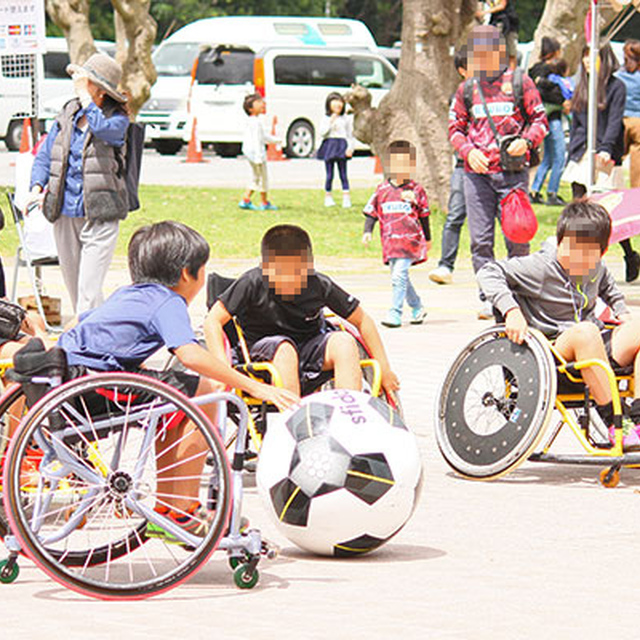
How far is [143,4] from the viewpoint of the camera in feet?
83.5

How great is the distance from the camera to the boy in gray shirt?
7.39 metres

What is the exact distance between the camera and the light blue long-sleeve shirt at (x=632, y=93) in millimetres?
16422

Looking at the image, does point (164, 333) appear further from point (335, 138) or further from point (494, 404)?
point (335, 138)

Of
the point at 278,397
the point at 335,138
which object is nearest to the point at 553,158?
the point at 335,138

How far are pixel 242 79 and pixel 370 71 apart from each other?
3224mm

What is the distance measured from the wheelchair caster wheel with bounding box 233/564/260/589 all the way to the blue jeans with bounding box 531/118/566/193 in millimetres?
18356

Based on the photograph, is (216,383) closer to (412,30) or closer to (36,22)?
(36,22)

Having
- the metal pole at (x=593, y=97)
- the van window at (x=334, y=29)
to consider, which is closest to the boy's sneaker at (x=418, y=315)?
the metal pole at (x=593, y=97)

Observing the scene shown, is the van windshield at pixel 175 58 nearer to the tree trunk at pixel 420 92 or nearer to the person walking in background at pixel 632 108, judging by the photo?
the tree trunk at pixel 420 92

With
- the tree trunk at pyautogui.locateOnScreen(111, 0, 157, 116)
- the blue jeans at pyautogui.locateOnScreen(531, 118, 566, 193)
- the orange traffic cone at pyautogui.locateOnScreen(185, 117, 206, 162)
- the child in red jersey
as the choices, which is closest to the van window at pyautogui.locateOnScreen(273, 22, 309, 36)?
the orange traffic cone at pyautogui.locateOnScreen(185, 117, 206, 162)

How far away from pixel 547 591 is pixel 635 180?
34.8 ft

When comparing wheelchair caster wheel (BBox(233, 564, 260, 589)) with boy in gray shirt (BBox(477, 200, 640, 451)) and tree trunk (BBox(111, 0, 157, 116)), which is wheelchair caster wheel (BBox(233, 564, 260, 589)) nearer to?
boy in gray shirt (BBox(477, 200, 640, 451))

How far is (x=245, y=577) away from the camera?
541 cm

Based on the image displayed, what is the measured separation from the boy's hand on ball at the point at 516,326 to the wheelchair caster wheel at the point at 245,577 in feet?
7.30
